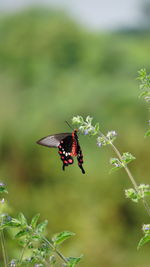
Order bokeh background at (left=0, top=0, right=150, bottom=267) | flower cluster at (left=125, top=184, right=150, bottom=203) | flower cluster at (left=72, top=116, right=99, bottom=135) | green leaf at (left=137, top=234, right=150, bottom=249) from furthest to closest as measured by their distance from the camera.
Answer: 1. bokeh background at (left=0, top=0, right=150, bottom=267)
2. flower cluster at (left=72, top=116, right=99, bottom=135)
3. flower cluster at (left=125, top=184, right=150, bottom=203)
4. green leaf at (left=137, top=234, right=150, bottom=249)

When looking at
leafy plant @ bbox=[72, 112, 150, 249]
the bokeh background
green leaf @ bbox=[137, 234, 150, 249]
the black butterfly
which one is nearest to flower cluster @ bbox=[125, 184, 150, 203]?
leafy plant @ bbox=[72, 112, 150, 249]

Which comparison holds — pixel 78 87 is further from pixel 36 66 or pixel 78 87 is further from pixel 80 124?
pixel 80 124

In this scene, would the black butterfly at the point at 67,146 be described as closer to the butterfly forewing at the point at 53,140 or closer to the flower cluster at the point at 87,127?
the butterfly forewing at the point at 53,140

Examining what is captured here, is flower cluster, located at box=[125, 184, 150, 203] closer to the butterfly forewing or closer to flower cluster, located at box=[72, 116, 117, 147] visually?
flower cluster, located at box=[72, 116, 117, 147]

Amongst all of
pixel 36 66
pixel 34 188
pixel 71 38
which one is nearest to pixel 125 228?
pixel 34 188

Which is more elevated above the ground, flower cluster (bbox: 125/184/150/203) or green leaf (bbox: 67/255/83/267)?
flower cluster (bbox: 125/184/150/203)

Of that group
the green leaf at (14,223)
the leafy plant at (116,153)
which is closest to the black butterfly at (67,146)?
the leafy plant at (116,153)

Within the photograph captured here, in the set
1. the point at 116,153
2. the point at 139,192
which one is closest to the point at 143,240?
the point at 139,192

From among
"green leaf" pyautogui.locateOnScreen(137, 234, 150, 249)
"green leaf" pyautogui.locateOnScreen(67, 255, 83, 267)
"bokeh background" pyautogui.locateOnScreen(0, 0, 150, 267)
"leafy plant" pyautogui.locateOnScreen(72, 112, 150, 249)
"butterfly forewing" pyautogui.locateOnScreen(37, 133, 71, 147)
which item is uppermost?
"bokeh background" pyautogui.locateOnScreen(0, 0, 150, 267)

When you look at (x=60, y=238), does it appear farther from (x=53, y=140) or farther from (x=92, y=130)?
(x=53, y=140)
